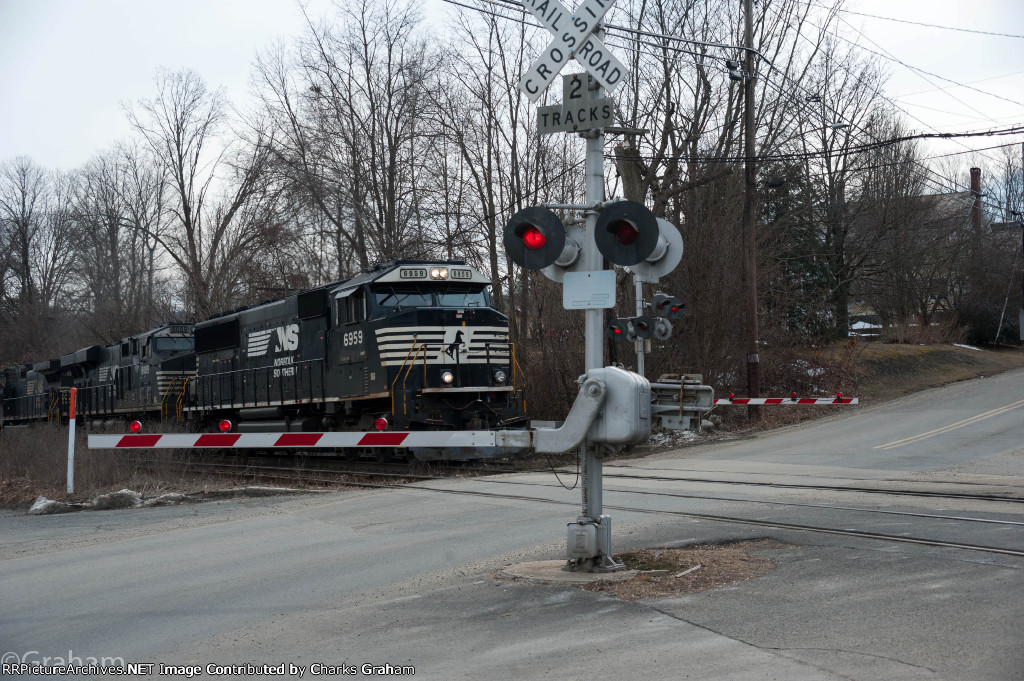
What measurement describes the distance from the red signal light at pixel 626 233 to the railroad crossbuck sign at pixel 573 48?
1.20m

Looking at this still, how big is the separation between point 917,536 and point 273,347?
54.3 ft

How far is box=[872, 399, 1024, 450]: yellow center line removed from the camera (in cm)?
1872

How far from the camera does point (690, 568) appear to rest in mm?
7156

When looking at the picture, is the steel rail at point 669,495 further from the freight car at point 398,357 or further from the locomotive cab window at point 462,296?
the locomotive cab window at point 462,296

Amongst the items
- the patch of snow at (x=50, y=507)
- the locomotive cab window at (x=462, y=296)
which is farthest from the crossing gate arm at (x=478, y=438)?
the locomotive cab window at (x=462, y=296)

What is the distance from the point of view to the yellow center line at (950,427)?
18.7 meters

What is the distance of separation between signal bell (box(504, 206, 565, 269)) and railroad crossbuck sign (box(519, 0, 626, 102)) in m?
1.08

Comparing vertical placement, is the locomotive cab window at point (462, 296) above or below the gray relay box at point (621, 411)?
above

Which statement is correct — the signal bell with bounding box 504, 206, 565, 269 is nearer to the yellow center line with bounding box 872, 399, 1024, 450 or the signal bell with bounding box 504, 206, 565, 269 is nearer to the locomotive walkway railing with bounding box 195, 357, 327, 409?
the locomotive walkway railing with bounding box 195, 357, 327, 409

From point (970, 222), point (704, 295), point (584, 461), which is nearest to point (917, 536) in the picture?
point (584, 461)

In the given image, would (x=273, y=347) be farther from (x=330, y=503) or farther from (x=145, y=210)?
(x=145, y=210)

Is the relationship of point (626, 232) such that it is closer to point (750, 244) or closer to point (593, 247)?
point (593, 247)

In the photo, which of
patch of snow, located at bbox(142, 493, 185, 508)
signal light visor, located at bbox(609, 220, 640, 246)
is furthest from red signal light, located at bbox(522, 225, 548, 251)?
patch of snow, located at bbox(142, 493, 185, 508)

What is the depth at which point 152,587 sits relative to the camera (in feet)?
24.8
